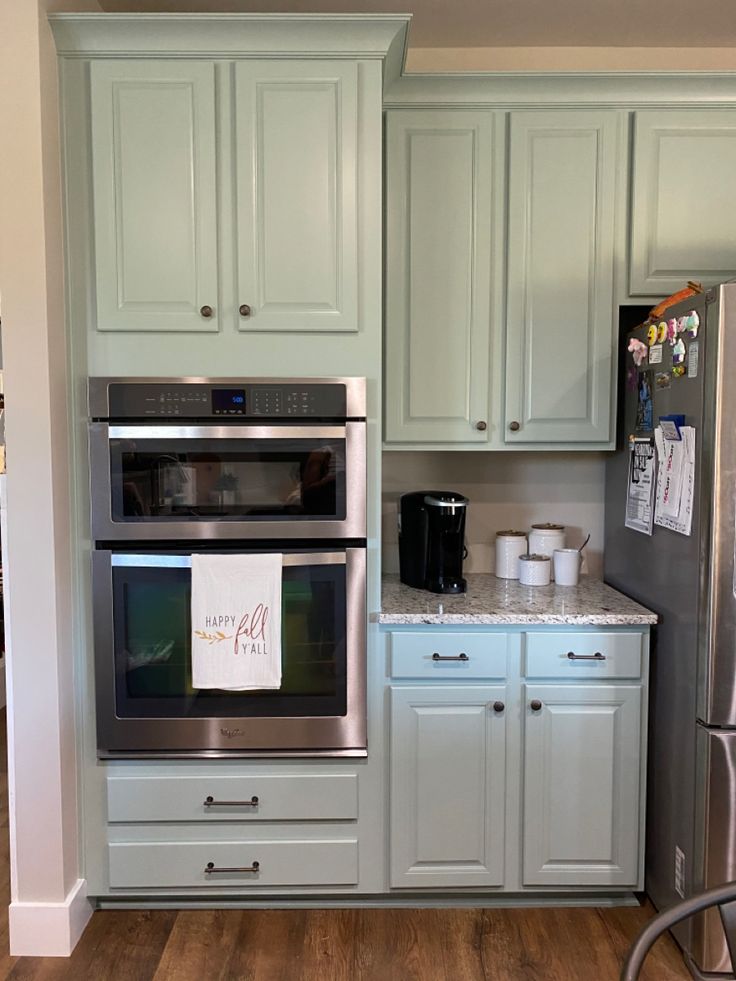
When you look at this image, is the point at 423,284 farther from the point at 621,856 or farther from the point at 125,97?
the point at 621,856

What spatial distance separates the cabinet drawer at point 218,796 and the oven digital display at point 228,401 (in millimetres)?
1028

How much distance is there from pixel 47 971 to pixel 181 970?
0.35 m

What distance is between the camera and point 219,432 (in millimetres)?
1996

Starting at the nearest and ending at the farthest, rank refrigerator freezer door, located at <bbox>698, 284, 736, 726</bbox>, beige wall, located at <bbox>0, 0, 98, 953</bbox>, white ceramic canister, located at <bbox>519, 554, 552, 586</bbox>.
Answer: refrigerator freezer door, located at <bbox>698, 284, 736, 726</bbox> → beige wall, located at <bbox>0, 0, 98, 953</bbox> → white ceramic canister, located at <bbox>519, 554, 552, 586</bbox>

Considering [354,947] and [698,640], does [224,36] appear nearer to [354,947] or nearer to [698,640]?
[698,640]

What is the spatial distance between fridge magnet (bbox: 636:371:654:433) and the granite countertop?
1.75 ft

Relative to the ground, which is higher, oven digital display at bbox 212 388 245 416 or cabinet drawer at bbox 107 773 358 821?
oven digital display at bbox 212 388 245 416

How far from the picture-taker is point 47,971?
1.92 metres

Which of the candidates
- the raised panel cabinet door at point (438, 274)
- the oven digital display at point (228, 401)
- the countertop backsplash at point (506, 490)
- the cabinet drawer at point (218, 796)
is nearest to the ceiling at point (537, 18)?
the raised panel cabinet door at point (438, 274)

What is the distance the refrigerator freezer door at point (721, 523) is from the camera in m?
1.74

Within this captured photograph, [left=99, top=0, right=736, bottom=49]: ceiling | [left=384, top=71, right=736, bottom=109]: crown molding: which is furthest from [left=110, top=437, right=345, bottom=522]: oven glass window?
[left=99, top=0, right=736, bottom=49]: ceiling

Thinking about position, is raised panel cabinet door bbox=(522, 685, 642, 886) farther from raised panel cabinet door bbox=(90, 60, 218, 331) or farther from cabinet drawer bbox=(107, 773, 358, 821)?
raised panel cabinet door bbox=(90, 60, 218, 331)

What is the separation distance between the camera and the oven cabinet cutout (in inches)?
77.3

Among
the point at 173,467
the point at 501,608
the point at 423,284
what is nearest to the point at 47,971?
the point at 173,467
